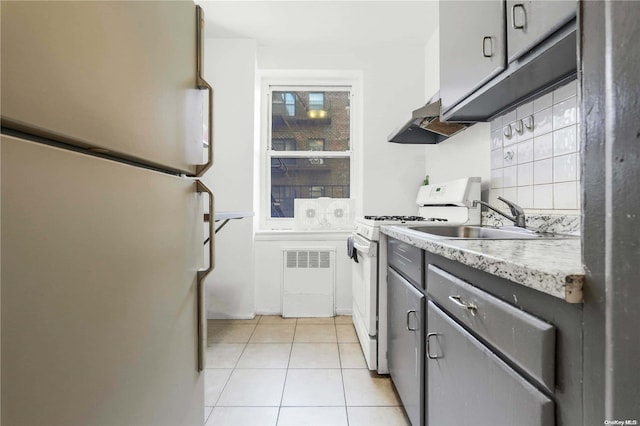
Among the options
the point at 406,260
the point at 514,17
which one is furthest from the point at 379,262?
the point at 514,17

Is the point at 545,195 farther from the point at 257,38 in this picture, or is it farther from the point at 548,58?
the point at 257,38

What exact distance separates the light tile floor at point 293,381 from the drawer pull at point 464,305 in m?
0.96

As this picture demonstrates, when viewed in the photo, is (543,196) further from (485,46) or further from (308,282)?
(308,282)

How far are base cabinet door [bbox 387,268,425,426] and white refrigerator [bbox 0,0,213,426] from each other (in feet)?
2.81

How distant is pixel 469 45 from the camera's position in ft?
4.40

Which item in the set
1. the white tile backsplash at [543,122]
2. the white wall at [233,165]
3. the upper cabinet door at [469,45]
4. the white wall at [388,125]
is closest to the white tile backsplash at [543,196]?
the white tile backsplash at [543,122]

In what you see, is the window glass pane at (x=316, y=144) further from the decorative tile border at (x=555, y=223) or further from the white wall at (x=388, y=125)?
the decorative tile border at (x=555, y=223)

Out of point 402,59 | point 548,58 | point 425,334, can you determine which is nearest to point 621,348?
point 425,334

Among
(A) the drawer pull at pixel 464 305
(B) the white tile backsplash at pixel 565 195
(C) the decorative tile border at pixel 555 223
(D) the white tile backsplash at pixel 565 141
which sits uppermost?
(D) the white tile backsplash at pixel 565 141

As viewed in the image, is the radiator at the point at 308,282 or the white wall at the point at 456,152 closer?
the white wall at the point at 456,152

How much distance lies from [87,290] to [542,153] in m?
1.73

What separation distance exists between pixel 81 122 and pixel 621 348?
0.87m

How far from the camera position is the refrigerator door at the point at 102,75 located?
0.41m

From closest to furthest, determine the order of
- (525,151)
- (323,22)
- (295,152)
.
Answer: (525,151) → (323,22) → (295,152)
